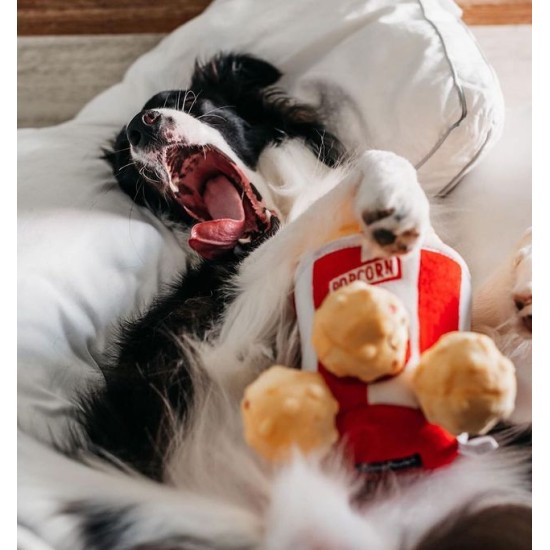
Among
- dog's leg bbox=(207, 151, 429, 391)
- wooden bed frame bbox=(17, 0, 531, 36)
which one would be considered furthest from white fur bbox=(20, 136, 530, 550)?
wooden bed frame bbox=(17, 0, 531, 36)

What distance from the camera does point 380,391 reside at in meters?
0.80

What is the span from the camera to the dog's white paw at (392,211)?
2.88ft

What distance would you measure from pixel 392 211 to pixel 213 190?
0.50 metres

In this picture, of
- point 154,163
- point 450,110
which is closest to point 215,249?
point 154,163

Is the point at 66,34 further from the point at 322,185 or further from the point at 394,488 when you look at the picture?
the point at 394,488

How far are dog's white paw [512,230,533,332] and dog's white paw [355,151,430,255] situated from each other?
194 millimetres

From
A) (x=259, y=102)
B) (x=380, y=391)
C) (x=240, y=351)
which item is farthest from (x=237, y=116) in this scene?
(x=380, y=391)

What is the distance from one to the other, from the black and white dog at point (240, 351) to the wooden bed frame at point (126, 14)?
0.57m

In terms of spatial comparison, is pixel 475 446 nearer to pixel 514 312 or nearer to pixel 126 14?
pixel 514 312

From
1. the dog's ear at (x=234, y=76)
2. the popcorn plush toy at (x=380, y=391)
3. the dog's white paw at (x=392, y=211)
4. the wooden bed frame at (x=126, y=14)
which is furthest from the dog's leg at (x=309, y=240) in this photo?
the wooden bed frame at (x=126, y=14)

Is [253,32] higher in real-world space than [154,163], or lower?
higher

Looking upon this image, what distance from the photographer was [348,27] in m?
1.48
